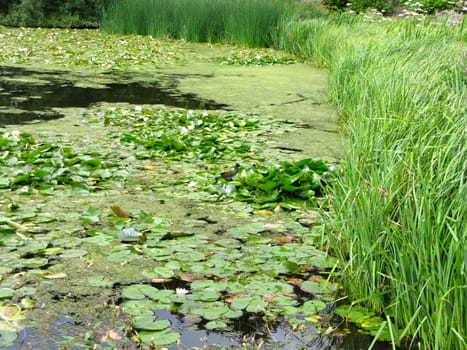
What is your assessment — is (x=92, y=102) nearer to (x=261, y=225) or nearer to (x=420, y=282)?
(x=261, y=225)

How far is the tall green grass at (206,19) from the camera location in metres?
10.9

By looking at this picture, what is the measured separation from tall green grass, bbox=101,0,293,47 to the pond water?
4275mm

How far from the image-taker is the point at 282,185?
3.29 meters

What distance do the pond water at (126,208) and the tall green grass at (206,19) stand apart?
4275mm

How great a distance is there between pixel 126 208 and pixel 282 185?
2.72 ft

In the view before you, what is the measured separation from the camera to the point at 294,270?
2.37 meters

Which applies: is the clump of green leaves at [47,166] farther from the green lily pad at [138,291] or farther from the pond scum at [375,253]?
the green lily pad at [138,291]

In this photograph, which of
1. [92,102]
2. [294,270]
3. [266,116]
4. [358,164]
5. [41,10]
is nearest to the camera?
[294,270]

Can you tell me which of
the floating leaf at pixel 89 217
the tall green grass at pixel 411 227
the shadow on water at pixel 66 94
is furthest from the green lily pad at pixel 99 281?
the shadow on water at pixel 66 94

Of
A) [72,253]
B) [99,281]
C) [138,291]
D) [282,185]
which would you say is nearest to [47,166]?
[72,253]

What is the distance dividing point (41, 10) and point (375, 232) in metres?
14.0

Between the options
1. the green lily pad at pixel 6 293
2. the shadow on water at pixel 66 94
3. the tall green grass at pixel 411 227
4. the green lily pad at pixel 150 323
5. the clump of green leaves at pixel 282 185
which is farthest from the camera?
the shadow on water at pixel 66 94

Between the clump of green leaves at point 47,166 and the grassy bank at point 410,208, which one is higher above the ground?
the grassy bank at point 410,208

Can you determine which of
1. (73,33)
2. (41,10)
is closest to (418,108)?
(73,33)
